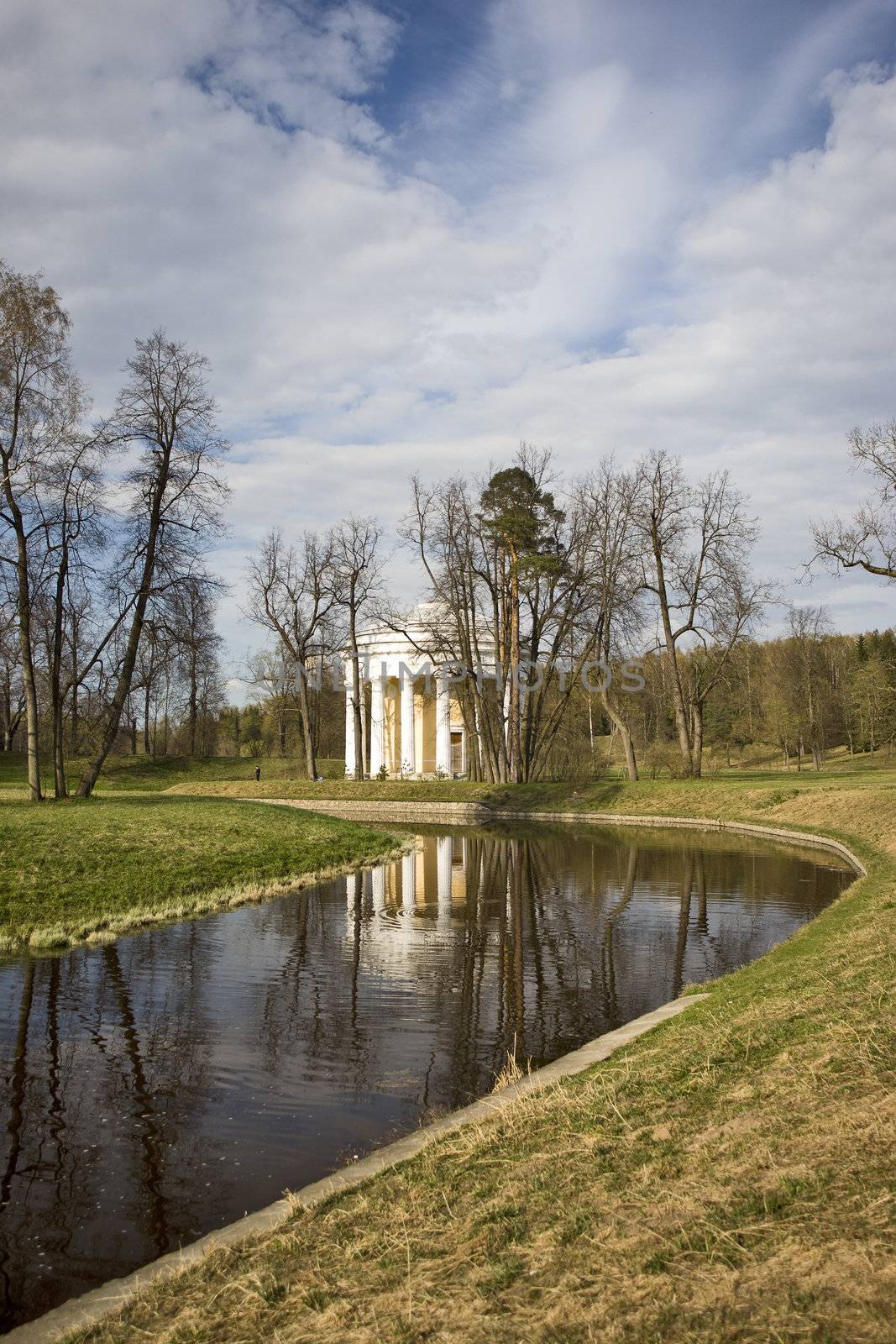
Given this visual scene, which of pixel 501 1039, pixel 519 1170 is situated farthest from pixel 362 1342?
pixel 501 1039

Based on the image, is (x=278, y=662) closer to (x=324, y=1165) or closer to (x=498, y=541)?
(x=498, y=541)

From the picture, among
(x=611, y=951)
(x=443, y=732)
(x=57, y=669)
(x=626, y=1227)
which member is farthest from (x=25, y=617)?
(x=443, y=732)

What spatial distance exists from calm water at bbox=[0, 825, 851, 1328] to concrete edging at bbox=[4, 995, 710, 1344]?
34cm

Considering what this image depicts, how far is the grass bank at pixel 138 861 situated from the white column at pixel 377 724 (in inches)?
1141

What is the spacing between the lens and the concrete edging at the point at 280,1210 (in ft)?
13.5

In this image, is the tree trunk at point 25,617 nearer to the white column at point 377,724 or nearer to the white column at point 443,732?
the white column at point 443,732

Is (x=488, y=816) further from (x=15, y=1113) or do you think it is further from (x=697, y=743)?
(x=15, y=1113)

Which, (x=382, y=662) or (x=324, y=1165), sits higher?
(x=382, y=662)

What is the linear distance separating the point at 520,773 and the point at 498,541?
10309 mm

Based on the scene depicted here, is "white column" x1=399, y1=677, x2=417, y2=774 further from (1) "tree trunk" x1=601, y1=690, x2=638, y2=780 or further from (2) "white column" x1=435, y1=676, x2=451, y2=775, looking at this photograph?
(1) "tree trunk" x1=601, y1=690, x2=638, y2=780

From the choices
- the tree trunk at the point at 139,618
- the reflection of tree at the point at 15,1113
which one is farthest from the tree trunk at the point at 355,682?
the reflection of tree at the point at 15,1113

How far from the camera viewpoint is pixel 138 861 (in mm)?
17016

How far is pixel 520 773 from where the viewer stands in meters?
43.6

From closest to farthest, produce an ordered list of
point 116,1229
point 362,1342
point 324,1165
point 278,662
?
point 362,1342 < point 116,1229 < point 324,1165 < point 278,662
